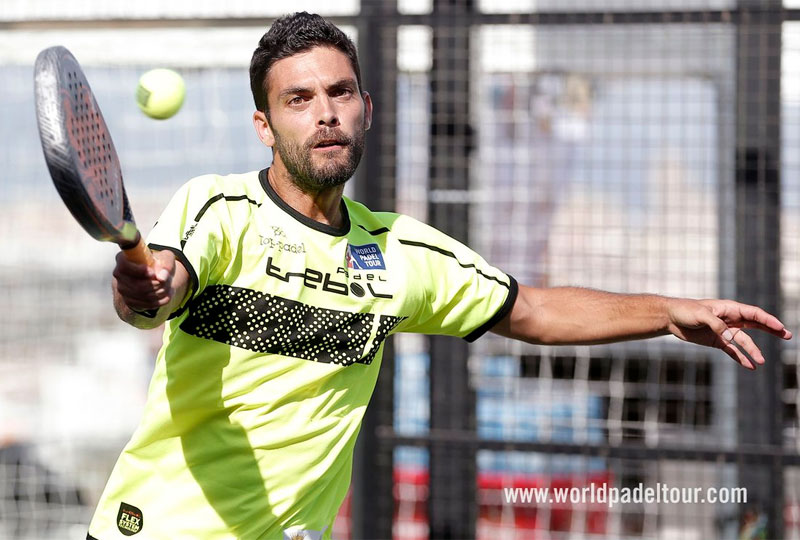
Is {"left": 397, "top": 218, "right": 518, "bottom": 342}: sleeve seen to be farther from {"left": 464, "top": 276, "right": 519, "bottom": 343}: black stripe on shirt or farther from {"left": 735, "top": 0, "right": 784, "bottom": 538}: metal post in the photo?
{"left": 735, "top": 0, "right": 784, "bottom": 538}: metal post

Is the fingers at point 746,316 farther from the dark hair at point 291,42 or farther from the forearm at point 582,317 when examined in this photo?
the dark hair at point 291,42

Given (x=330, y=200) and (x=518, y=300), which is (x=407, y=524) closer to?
(x=518, y=300)

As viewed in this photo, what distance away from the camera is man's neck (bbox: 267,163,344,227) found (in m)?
2.60

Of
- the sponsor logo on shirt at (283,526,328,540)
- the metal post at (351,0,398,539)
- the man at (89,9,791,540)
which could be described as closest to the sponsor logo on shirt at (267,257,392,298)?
the man at (89,9,791,540)

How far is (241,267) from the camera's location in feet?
7.94

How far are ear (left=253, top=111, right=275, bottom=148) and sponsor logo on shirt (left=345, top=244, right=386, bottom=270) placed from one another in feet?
1.11

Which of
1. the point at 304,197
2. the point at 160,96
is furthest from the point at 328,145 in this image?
the point at 160,96

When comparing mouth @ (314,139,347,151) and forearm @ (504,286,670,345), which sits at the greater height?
mouth @ (314,139,347,151)

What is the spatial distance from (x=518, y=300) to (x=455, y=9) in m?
1.99

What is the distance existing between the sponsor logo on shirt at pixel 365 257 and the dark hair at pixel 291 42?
43cm

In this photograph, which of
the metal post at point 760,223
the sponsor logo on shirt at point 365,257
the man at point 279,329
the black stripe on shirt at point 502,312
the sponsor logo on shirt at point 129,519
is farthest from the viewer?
the metal post at point 760,223

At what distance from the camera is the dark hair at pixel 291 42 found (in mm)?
2584

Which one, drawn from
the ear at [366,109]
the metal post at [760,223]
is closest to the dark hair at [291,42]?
the ear at [366,109]

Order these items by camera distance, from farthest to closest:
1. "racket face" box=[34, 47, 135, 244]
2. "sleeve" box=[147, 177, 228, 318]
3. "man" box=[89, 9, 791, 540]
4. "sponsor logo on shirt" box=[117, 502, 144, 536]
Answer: "sponsor logo on shirt" box=[117, 502, 144, 536], "man" box=[89, 9, 791, 540], "sleeve" box=[147, 177, 228, 318], "racket face" box=[34, 47, 135, 244]
